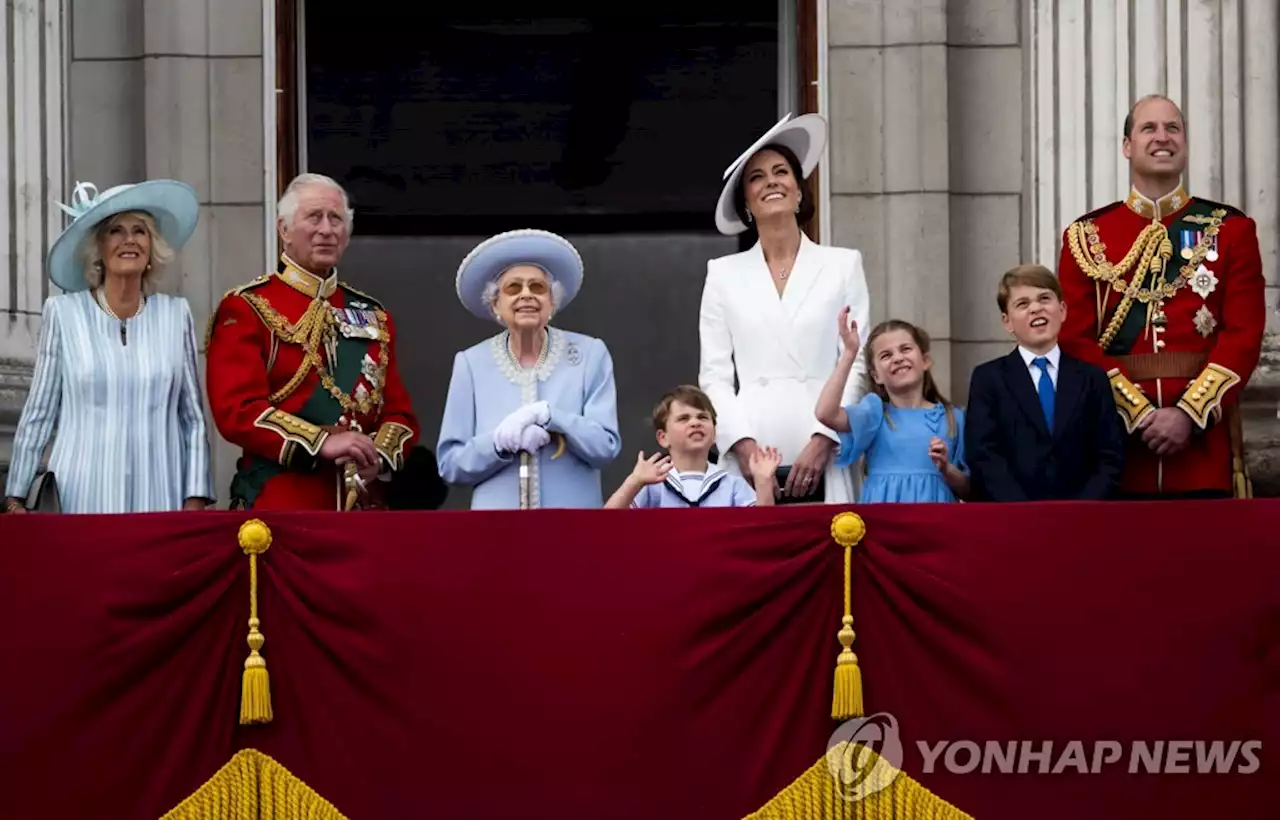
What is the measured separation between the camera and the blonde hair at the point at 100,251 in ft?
25.3

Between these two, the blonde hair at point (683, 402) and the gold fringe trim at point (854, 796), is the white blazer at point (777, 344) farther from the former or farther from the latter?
the gold fringe trim at point (854, 796)

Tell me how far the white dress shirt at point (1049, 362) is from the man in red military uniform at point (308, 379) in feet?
6.54

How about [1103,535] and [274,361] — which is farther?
[274,361]

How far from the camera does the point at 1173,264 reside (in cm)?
782

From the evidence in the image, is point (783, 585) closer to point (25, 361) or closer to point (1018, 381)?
point (1018, 381)

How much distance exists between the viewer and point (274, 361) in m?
7.80

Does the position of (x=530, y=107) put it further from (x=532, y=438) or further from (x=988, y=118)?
(x=532, y=438)

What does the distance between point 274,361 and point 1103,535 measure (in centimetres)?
274

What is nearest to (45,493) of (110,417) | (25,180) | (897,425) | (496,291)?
(110,417)

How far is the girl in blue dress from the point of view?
7406 mm

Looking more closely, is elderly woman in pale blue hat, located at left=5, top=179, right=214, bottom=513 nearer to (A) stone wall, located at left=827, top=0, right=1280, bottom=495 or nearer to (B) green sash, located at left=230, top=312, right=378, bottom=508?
(B) green sash, located at left=230, top=312, right=378, bottom=508

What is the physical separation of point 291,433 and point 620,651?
1.48 m

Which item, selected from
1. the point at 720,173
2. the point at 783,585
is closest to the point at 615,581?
the point at 783,585

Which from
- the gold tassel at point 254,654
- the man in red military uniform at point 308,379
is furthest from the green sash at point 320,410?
Result: the gold tassel at point 254,654
